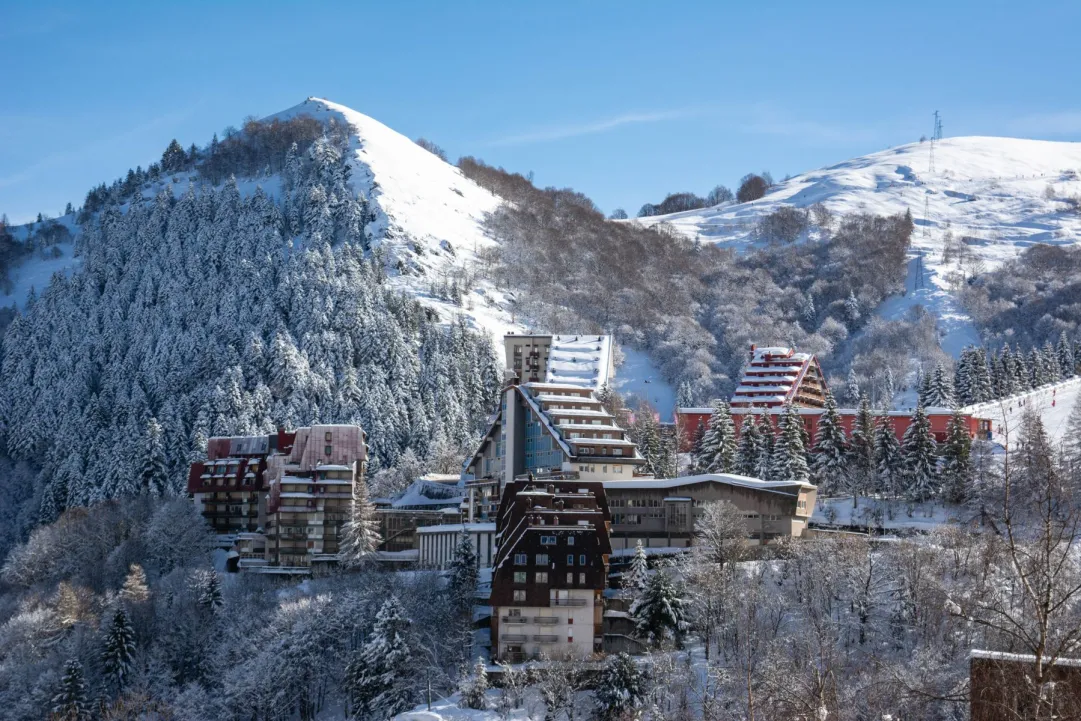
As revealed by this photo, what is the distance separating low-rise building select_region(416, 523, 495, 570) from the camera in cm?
8875

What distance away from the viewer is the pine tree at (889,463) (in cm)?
9556

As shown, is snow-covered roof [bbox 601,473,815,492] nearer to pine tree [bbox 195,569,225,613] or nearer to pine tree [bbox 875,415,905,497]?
pine tree [bbox 875,415,905,497]

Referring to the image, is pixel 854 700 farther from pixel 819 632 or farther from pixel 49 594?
pixel 49 594

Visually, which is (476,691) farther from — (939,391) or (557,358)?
(557,358)

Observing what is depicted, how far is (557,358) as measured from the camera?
157000 millimetres

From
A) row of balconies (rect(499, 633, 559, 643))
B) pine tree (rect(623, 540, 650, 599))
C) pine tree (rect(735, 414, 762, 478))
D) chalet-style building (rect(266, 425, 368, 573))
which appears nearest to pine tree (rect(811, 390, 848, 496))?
pine tree (rect(735, 414, 762, 478))

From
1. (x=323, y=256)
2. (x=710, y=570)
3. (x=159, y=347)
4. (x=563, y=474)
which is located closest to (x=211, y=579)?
(x=563, y=474)

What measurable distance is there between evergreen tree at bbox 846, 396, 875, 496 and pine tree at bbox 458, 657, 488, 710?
122 ft

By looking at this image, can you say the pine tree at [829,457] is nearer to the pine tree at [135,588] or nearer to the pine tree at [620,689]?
the pine tree at [620,689]

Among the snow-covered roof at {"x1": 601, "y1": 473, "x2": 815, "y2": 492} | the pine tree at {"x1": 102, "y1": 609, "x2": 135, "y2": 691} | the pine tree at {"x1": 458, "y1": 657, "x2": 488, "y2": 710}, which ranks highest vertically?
the snow-covered roof at {"x1": 601, "y1": 473, "x2": 815, "y2": 492}

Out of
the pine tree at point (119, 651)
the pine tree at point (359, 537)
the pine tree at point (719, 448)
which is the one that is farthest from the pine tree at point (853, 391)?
the pine tree at point (119, 651)

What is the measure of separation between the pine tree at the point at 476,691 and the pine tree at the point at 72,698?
83.7ft

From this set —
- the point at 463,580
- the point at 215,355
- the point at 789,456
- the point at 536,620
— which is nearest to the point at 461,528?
the point at 463,580

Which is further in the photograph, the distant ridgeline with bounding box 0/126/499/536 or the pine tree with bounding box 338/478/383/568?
the distant ridgeline with bounding box 0/126/499/536
